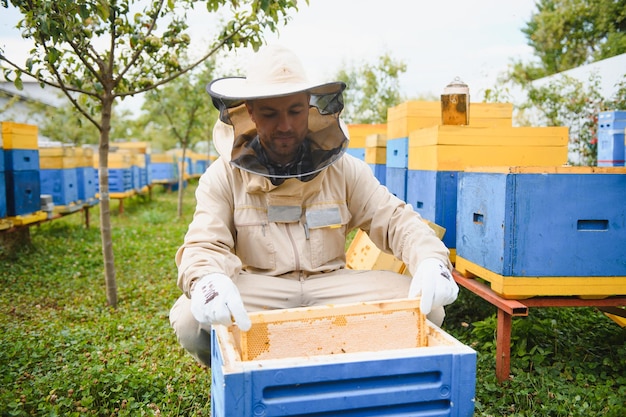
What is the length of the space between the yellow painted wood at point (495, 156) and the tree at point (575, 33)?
16218mm

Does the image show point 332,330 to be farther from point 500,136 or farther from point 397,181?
point 397,181

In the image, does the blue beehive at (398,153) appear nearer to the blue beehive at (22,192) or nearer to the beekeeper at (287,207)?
the beekeeper at (287,207)

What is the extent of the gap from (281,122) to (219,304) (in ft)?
3.00

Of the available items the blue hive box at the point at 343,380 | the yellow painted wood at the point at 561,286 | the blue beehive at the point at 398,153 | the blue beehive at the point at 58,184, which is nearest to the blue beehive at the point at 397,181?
the blue beehive at the point at 398,153

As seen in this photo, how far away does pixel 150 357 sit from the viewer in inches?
118

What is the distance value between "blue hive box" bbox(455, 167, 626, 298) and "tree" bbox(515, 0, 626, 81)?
17009 millimetres

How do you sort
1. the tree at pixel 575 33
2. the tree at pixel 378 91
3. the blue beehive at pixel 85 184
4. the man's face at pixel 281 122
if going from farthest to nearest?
the tree at pixel 575 33 → the tree at pixel 378 91 → the blue beehive at pixel 85 184 → the man's face at pixel 281 122

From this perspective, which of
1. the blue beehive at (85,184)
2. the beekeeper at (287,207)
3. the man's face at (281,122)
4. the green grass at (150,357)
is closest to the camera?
the beekeeper at (287,207)

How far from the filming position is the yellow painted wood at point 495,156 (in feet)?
10.2

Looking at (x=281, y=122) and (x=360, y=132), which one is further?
(x=360, y=132)

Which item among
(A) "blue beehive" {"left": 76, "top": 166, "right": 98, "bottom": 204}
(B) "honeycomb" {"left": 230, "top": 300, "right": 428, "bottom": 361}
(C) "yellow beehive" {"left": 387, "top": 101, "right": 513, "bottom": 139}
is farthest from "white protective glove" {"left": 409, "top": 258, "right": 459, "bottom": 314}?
(A) "blue beehive" {"left": 76, "top": 166, "right": 98, "bottom": 204}

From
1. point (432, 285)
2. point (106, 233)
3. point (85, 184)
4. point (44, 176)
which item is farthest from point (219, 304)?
point (85, 184)

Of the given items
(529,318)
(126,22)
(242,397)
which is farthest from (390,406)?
(126,22)

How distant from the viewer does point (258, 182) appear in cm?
211
